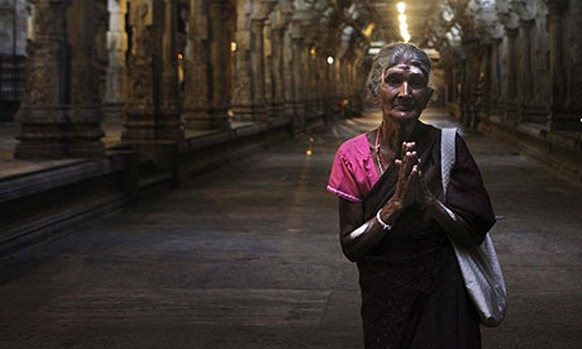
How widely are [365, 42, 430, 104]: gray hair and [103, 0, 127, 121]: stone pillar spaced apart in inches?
680

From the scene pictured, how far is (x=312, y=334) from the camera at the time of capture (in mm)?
5238

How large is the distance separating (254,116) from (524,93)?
640 centimetres

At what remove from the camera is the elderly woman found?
2.88 meters

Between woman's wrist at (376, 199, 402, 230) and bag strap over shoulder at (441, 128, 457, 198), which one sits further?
bag strap over shoulder at (441, 128, 457, 198)

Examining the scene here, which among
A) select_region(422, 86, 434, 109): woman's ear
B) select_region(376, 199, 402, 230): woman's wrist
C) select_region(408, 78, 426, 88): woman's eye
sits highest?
select_region(408, 78, 426, 88): woman's eye

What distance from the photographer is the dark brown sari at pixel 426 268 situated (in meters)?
2.88

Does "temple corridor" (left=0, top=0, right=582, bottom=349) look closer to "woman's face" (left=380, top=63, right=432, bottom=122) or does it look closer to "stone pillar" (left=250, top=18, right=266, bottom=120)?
"woman's face" (left=380, top=63, right=432, bottom=122)

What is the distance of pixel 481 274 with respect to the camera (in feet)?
9.53

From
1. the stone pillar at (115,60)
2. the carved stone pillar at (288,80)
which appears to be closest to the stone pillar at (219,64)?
the stone pillar at (115,60)

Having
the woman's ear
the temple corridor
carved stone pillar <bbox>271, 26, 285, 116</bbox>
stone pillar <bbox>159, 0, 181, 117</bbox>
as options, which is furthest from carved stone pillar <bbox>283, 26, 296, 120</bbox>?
the woman's ear

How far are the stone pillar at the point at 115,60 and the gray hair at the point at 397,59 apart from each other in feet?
56.6

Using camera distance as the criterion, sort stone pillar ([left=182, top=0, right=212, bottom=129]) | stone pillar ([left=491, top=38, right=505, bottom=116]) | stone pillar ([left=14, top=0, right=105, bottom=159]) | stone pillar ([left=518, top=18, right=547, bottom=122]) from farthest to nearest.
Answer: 1. stone pillar ([left=491, top=38, right=505, bottom=116])
2. stone pillar ([left=518, top=18, right=547, bottom=122])
3. stone pillar ([left=182, top=0, right=212, bottom=129])
4. stone pillar ([left=14, top=0, right=105, bottom=159])

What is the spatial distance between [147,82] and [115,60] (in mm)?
9261

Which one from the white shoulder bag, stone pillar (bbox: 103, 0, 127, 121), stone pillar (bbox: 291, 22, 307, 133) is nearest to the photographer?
the white shoulder bag
